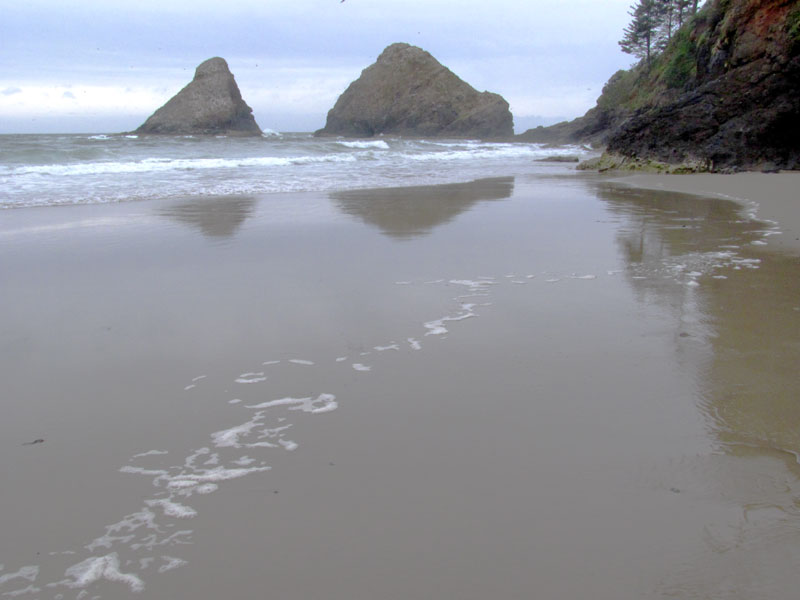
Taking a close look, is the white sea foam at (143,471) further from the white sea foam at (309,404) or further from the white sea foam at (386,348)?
the white sea foam at (386,348)

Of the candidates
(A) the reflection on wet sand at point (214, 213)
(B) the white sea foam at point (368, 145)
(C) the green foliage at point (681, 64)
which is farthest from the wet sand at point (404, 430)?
(B) the white sea foam at point (368, 145)

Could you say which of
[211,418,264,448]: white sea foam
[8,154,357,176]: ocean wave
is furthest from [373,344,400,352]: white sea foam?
[8,154,357,176]: ocean wave

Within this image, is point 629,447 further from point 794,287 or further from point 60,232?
point 60,232

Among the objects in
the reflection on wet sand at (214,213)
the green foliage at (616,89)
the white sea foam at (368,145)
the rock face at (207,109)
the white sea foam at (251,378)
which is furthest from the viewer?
the rock face at (207,109)

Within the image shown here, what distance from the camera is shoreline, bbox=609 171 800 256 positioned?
629 centimetres

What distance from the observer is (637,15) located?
145 ft

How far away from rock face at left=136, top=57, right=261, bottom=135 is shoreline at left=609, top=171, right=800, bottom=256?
5525cm

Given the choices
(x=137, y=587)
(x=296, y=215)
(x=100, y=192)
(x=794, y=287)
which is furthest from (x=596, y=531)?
(x=100, y=192)

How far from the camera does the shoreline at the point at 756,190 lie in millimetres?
6287

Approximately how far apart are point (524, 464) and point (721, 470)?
637 millimetres

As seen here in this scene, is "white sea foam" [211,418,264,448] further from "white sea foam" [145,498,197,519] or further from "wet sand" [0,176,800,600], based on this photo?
"white sea foam" [145,498,197,519]

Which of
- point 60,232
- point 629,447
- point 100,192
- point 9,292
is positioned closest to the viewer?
point 629,447

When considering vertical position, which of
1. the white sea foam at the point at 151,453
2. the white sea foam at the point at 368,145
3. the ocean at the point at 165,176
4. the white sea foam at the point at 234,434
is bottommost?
the white sea foam at the point at 151,453

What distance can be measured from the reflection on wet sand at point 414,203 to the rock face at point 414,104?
6172 centimetres
